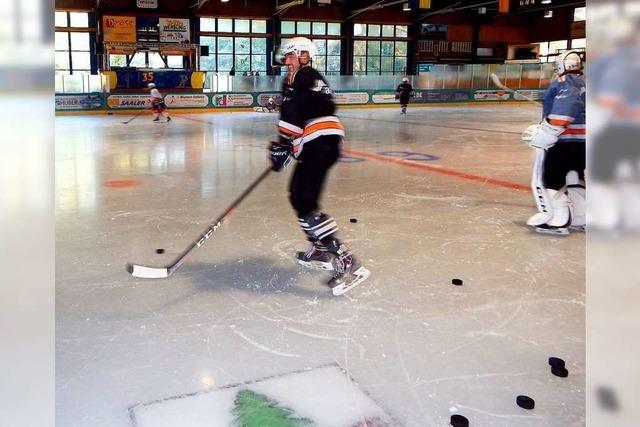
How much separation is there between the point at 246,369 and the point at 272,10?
81.2 ft

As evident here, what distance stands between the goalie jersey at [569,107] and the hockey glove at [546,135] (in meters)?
0.03

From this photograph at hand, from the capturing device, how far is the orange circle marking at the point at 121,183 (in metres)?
6.28

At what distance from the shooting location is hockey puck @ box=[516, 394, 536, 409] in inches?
82.0

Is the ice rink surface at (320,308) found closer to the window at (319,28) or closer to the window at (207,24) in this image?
the window at (207,24)

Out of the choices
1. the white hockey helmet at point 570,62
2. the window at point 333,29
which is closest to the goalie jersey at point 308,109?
the white hockey helmet at point 570,62

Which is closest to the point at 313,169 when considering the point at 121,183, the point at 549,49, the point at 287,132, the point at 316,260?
the point at 287,132

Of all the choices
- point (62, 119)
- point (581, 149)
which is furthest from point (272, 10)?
point (581, 149)

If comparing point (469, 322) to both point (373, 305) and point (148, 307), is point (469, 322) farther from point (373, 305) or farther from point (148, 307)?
point (148, 307)

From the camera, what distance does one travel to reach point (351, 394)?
2.18 m

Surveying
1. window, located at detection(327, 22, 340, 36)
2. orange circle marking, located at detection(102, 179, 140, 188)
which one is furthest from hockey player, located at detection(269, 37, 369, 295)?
window, located at detection(327, 22, 340, 36)

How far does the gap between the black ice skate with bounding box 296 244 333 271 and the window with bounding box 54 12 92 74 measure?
2194 cm

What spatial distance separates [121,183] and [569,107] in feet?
14.4

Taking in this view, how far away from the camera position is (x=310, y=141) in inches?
128

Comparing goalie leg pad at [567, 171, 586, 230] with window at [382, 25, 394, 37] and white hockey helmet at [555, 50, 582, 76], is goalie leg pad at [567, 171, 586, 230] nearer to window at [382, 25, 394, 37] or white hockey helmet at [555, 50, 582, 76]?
white hockey helmet at [555, 50, 582, 76]
